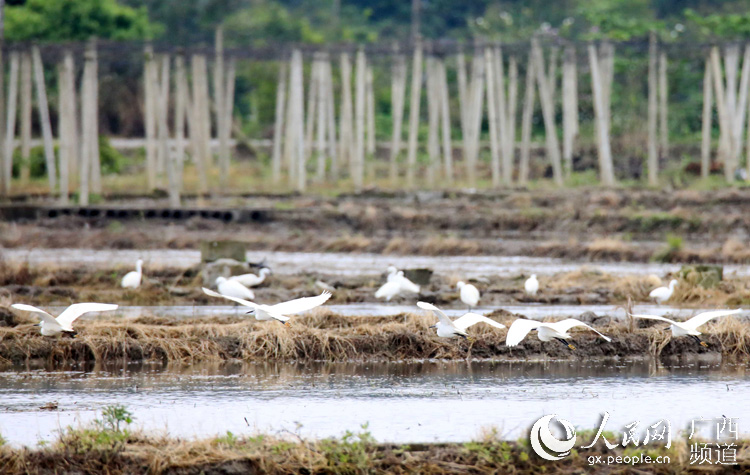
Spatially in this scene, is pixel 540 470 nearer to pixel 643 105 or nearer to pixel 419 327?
pixel 419 327

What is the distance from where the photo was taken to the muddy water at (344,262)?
23156 mm

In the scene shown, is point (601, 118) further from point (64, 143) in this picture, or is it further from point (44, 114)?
point (44, 114)

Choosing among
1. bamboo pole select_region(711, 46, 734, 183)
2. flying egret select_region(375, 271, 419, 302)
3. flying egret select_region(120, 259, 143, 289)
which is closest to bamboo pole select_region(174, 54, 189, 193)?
flying egret select_region(120, 259, 143, 289)

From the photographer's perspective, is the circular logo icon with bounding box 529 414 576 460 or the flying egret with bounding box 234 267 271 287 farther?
the flying egret with bounding box 234 267 271 287

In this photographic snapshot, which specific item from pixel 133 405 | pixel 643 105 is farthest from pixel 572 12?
pixel 133 405

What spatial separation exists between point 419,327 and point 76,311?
473 centimetres

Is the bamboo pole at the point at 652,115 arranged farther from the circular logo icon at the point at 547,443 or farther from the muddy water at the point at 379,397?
the circular logo icon at the point at 547,443

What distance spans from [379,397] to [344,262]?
14.0 metres

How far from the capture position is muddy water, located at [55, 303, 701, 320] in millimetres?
16859

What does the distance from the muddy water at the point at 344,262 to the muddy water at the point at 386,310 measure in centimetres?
401

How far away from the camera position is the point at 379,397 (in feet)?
39.0

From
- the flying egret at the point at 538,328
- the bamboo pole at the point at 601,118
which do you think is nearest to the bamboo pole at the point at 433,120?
the bamboo pole at the point at 601,118

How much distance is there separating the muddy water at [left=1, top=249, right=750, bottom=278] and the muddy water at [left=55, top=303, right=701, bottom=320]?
13.1 feet

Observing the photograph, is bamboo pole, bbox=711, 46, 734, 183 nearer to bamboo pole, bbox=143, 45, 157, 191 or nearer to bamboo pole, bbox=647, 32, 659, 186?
bamboo pole, bbox=647, 32, 659, 186
